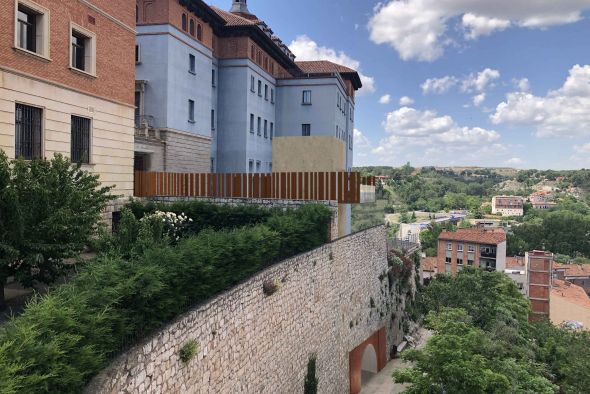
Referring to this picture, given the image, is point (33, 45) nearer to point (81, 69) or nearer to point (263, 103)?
point (81, 69)

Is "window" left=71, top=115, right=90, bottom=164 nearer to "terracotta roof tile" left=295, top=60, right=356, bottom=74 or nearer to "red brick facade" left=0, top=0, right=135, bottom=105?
"red brick facade" left=0, top=0, right=135, bottom=105

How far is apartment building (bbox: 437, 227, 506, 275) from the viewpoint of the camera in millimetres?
82500

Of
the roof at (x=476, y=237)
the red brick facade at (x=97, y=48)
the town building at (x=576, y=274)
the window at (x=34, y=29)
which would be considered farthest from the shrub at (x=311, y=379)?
the town building at (x=576, y=274)

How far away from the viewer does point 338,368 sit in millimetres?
19375

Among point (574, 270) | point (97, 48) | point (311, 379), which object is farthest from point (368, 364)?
point (574, 270)

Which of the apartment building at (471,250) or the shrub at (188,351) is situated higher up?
the shrub at (188,351)

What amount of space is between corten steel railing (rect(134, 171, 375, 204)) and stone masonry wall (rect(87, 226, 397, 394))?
2305mm

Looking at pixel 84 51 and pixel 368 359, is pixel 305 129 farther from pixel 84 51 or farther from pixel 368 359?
pixel 84 51

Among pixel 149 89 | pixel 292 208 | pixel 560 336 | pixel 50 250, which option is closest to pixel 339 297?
pixel 292 208

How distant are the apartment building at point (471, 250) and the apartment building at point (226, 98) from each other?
45.7 meters

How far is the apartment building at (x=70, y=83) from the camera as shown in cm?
1463

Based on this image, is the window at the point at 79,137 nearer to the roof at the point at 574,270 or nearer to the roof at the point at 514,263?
the roof at the point at 514,263

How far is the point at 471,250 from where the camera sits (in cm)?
8506

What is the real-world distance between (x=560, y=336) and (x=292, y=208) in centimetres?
2290
